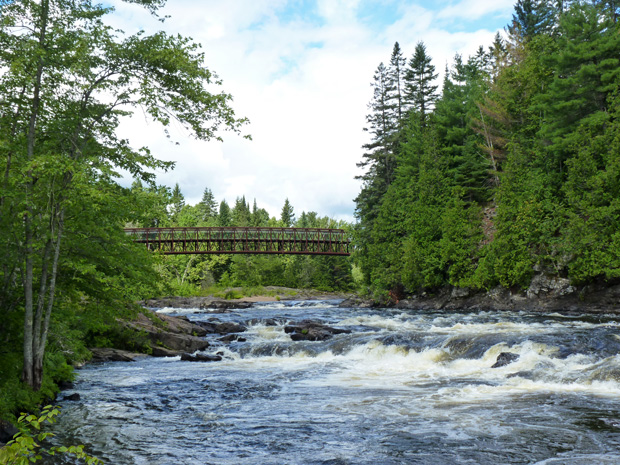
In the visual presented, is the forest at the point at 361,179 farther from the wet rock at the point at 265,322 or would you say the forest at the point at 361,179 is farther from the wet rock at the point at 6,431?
the wet rock at the point at 265,322

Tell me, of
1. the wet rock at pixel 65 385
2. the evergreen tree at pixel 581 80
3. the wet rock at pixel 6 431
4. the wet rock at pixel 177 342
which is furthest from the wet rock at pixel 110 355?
the evergreen tree at pixel 581 80

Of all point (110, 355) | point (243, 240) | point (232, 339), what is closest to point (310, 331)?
point (232, 339)

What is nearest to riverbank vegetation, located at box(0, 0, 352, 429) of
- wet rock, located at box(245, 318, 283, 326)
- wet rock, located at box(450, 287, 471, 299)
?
wet rock, located at box(245, 318, 283, 326)

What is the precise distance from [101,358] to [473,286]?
26.3m

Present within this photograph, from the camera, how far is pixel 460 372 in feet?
43.0

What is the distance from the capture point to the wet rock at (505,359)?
13.1 meters

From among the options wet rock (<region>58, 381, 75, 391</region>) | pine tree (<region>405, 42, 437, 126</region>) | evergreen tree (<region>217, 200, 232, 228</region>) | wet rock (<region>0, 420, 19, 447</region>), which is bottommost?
wet rock (<region>58, 381, 75, 391</region>)

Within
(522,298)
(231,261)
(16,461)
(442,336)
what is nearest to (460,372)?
(442,336)

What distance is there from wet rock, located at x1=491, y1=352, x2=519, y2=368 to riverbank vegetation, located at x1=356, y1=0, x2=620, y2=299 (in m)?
13.9

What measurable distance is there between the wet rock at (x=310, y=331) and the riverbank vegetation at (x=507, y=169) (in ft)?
47.4

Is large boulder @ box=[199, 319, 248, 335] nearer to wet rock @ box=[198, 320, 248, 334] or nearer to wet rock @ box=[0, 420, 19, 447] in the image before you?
wet rock @ box=[198, 320, 248, 334]

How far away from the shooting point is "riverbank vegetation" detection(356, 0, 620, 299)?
27.2 m

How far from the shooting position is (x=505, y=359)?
13250mm

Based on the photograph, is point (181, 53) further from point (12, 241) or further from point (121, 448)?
point (121, 448)
